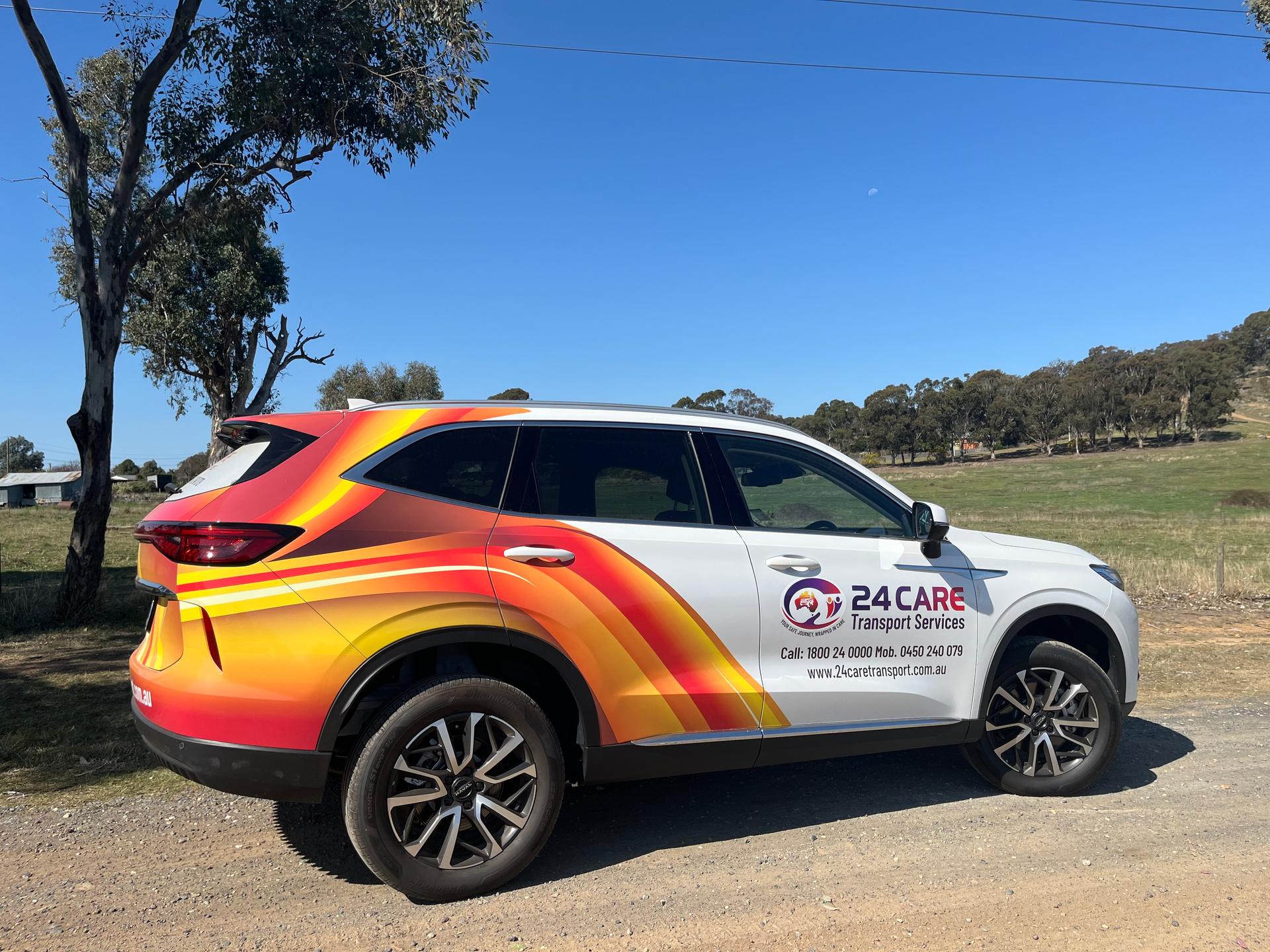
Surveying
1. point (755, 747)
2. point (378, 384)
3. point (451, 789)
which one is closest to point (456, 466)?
point (451, 789)

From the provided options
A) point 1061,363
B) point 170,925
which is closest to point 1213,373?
point 1061,363

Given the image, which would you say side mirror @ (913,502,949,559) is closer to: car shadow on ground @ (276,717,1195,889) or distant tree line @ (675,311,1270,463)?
car shadow on ground @ (276,717,1195,889)

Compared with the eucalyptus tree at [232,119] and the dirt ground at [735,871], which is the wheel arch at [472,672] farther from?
the eucalyptus tree at [232,119]

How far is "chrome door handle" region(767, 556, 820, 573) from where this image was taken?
3.78 metres

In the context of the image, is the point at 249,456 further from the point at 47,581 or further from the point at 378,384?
the point at 378,384

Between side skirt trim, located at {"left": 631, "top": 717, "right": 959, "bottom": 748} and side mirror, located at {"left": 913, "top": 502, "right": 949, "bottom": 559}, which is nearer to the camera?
side skirt trim, located at {"left": 631, "top": 717, "right": 959, "bottom": 748}

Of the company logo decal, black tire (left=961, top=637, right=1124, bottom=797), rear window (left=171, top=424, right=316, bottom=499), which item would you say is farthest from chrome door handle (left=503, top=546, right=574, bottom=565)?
black tire (left=961, top=637, right=1124, bottom=797)

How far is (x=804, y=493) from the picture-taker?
13.5ft

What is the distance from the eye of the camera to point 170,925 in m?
3.10

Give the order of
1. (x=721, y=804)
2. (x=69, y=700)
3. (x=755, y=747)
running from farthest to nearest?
(x=69, y=700) → (x=721, y=804) → (x=755, y=747)

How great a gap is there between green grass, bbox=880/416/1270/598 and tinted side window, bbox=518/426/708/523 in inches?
446

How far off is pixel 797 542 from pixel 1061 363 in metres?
120

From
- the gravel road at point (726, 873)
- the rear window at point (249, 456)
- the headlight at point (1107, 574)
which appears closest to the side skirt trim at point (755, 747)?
the gravel road at point (726, 873)

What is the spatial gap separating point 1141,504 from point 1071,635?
51464 mm
